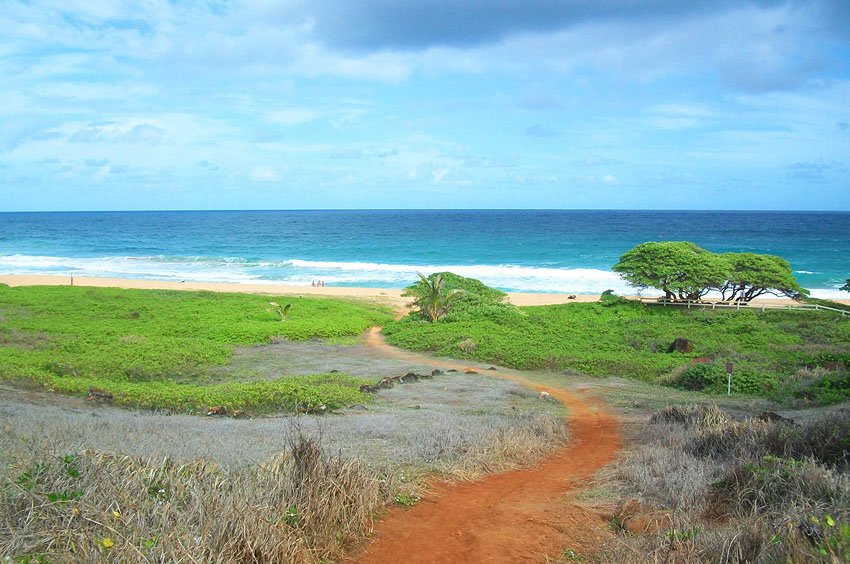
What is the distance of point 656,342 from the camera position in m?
24.2

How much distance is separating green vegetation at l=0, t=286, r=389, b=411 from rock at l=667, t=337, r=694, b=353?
457 inches

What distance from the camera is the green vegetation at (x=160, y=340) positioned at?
1564 cm

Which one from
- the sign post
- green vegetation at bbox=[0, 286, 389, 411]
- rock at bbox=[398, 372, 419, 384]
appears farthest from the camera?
rock at bbox=[398, 372, 419, 384]

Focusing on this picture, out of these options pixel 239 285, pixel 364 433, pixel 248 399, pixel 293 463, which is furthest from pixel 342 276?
pixel 293 463

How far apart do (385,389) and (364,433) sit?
6.14 m

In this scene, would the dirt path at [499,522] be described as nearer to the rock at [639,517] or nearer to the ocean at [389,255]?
the rock at [639,517]

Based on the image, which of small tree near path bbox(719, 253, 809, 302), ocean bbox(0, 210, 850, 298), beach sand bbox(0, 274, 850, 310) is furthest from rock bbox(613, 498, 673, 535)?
ocean bbox(0, 210, 850, 298)

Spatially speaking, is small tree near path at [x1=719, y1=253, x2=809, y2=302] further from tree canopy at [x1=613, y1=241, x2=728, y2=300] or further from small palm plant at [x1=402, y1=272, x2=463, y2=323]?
small palm plant at [x1=402, y1=272, x2=463, y2=323]

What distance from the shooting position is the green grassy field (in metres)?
18.4

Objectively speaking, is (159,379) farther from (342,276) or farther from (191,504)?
(342,276)

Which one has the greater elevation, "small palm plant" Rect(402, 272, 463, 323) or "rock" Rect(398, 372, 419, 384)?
"small palm plant" Rect(402, 272, 463, 323)

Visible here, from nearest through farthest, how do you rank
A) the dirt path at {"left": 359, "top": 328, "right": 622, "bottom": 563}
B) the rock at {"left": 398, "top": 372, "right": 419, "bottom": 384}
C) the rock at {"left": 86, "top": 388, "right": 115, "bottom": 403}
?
the dirt path at {"left": 359, "top": 328, "right": 622, "bottom": 563} < the rock at {"left": 86, "top": 388, "right": 115, "bottom": 403} < the rock at {"left": 398, "top": 372, "right": 419, "bottom": 384}

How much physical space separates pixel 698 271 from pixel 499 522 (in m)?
26.7

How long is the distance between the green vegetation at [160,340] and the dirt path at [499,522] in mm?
3431
